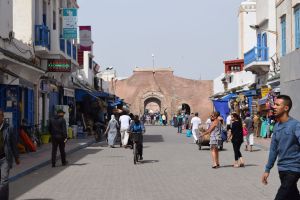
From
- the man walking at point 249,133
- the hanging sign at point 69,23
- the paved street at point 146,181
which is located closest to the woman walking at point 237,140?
the paved street at point 146,181

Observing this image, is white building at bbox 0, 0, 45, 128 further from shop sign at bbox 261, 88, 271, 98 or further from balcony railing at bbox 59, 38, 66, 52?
shop sign at bbox 261, 88, 271, 98

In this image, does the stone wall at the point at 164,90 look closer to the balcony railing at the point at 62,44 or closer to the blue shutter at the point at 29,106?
A: the balcony railing at the point at 62,44

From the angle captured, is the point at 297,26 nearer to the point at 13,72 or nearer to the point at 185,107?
the point at 13,72

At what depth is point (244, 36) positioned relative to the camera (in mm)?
47781

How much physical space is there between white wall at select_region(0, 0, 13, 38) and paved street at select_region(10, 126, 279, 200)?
527 cm

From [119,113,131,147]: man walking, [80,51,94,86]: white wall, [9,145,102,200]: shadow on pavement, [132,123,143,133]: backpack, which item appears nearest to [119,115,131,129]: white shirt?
[119,113,131,147]: man walking

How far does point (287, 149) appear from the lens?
664 cm

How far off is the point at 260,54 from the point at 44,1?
13256mm

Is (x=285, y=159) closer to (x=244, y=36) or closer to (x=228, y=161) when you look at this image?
(x=228, y=161)

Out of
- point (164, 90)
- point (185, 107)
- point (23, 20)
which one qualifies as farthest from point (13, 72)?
point (185, 107)

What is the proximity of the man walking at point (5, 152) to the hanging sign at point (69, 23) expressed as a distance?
2033 cm

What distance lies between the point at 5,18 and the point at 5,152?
1243cm

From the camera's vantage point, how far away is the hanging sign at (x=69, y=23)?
95.2 feet

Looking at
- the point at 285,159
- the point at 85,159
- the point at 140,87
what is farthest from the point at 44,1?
the point at 140,87
